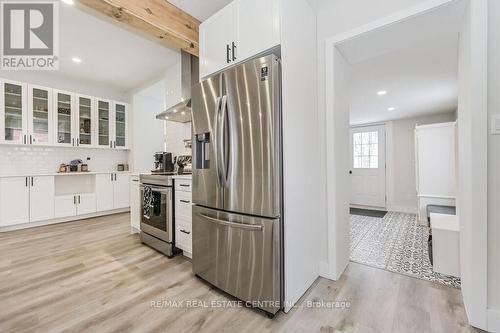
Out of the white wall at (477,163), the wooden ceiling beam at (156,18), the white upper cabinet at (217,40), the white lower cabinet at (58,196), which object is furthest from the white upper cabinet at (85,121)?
the white wall at (477,163)

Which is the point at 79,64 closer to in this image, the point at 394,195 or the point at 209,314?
the point at 209,314

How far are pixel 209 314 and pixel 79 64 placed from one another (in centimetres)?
429

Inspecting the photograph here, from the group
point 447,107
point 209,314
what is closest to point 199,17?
point 209,314

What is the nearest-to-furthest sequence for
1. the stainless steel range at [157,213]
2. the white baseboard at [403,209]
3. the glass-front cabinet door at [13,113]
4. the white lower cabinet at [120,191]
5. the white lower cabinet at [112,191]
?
the stainless steel range at [157,213] < the glass-front cabinet door at [13,113] < the white lower cabinet at [112,191] < the white lower cabinet at [120,191] < the white baseboard at [403,209]

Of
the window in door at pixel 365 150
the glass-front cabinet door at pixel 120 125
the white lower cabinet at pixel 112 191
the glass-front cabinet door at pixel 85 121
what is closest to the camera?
the glass-front cabinet door at pixel 85 121

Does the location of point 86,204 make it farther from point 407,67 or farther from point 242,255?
point 407,67

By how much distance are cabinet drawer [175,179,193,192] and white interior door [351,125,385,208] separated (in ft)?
17.1

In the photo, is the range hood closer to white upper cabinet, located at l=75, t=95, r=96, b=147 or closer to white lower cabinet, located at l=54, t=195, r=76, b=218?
white upper cabinet, located at l=75, t=95, r=96, b=147

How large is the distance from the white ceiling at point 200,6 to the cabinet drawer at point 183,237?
2.28 metres

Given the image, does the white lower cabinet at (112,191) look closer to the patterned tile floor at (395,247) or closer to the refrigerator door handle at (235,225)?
the refrigerator door handle at (235,225)

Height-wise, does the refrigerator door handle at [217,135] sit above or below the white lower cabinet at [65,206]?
above

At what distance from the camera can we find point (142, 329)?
4.60 ft

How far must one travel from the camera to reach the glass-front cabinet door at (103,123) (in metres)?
4.52

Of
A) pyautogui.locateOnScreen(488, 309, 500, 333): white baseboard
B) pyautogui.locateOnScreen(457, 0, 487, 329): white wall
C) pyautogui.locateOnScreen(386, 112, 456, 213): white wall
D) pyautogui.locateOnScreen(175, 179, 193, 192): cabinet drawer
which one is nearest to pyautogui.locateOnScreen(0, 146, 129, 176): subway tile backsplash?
pyautogui.locateOnScreen(175, 179, 193, 192): cabinet drawer
